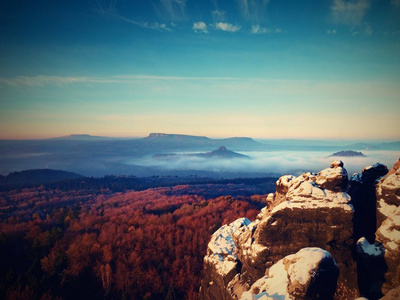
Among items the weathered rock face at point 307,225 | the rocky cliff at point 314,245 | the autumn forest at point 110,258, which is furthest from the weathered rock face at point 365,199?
the autumn forest at point 110,258

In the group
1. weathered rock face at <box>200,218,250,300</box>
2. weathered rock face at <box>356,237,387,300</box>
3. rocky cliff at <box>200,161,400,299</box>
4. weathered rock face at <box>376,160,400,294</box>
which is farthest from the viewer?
weathered rock face at <box>200,218,250,300</box>

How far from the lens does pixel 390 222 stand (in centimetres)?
1962

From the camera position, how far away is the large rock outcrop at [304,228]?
851 inches

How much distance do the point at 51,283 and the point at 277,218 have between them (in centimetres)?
4535

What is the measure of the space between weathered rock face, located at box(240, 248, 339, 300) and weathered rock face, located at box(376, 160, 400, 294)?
16.2 feet

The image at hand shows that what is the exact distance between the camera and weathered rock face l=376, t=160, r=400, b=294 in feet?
60.6

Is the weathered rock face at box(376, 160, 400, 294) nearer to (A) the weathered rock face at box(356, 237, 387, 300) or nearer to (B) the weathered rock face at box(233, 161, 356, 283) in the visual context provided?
(A) the weathered rock face at box(356, 237, 387, 300)

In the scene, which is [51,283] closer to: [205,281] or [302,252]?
[205,281]

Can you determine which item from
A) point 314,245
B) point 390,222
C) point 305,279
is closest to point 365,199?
point 390,222

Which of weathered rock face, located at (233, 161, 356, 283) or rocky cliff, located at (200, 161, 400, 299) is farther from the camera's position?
weathered rock face, located at (233, 161, 356, 283)

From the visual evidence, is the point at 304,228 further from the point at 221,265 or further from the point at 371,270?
the point at 221,265

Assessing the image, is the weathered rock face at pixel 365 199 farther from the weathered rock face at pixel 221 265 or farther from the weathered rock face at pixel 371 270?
the weathered rock face at pixel 221 265

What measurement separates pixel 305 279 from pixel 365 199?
1414 centimetres

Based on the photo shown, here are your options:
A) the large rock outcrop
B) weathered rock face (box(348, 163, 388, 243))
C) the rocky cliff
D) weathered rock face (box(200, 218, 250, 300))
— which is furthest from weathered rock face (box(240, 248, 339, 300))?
weathered rock face (box(200, 218, 250, 300))
